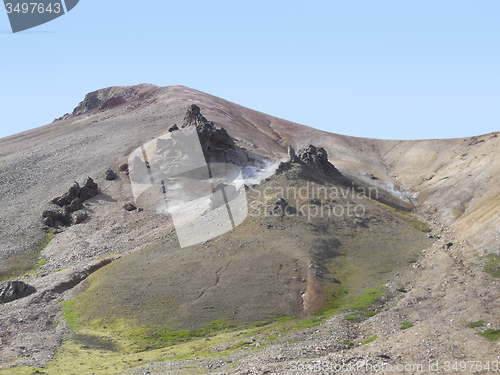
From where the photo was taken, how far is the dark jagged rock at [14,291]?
54562 mm

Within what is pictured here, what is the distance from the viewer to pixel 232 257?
54250 mm

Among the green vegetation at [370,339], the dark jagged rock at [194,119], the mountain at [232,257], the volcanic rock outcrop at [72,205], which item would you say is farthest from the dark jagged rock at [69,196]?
the green vegetation at [370,339]

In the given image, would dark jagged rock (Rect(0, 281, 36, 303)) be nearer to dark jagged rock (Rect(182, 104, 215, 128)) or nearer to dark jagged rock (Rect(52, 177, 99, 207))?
dark jagged rock (Rect(52, 177, 99, 207))

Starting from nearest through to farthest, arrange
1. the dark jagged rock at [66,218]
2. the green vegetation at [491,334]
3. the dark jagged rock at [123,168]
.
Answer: the green vegetation at [491,334], the dark jagged rock at [66,218], the dark jagged rock at [123,168]

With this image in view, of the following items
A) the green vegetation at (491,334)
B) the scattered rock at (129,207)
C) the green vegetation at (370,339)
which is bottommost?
the green vegetation at (370,339)

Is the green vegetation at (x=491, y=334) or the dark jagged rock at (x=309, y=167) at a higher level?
the dark jagged rock at (x=309, y=167)

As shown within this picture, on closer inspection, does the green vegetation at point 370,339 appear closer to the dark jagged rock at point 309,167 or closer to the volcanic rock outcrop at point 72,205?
the dark jagged rock at point 309,167

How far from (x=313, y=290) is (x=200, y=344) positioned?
44.1 feet

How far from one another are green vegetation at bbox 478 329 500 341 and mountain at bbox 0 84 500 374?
81 cm

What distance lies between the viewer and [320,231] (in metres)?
59.3

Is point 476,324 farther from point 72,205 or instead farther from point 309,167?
point 72,205

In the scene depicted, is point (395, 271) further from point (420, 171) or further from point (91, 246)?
point (420, 171)

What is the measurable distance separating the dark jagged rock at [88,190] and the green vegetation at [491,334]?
73.2 m

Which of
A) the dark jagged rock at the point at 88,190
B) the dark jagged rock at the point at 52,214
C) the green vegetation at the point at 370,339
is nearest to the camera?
the green vegetation at the point at 370,339
